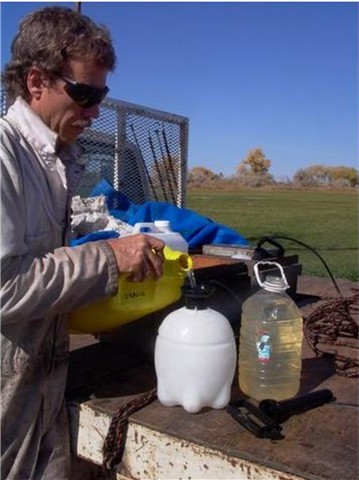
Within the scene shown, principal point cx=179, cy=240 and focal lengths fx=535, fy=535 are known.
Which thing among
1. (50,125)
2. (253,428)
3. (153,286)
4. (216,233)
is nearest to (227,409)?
(253,428)

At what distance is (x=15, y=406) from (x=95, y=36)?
1149 millimetres

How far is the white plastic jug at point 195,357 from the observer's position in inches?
62.4

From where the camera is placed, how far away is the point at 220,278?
2.29 metres

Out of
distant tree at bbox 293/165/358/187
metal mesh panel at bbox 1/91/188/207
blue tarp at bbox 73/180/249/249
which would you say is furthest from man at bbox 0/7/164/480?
distant tree at bbox 293/165/358/187

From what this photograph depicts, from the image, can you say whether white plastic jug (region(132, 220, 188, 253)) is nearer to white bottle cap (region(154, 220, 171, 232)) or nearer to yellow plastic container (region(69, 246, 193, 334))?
white bottle cap (region(154, 220, 171, 232))

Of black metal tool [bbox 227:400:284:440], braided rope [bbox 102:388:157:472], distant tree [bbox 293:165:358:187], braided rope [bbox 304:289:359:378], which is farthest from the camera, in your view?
distant tree [bbox 293:165:358:187]

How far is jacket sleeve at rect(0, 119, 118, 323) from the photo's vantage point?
1.43m

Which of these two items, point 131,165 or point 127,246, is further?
point 131,165

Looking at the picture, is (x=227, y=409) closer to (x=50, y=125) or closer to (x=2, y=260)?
(x=2, y=260)

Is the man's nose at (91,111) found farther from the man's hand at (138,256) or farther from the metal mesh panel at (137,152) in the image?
the metal mesh panel at (137,152)

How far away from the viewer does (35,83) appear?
5.49 ft

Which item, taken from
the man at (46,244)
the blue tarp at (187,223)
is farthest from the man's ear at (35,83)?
the blue tarp at (187,223)

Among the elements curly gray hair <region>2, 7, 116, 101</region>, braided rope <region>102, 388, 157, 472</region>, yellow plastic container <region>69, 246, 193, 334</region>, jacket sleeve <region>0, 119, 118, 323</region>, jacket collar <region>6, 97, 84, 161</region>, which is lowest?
braided rope <region>102, 388, 157, 472</region>

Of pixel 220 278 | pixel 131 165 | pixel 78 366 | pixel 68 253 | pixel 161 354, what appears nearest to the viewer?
pixel 68 253
